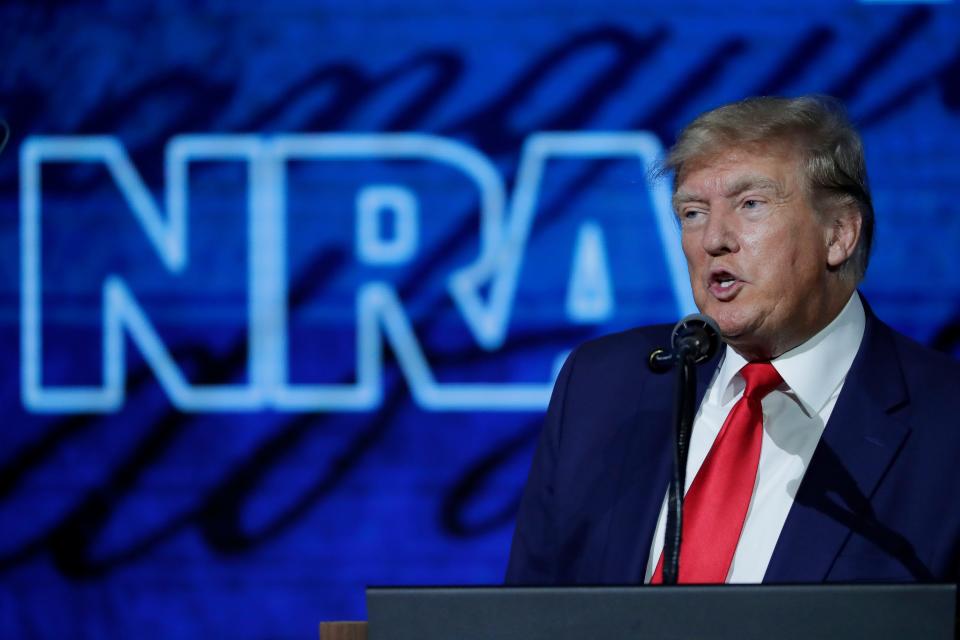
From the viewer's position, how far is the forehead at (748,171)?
179 cm

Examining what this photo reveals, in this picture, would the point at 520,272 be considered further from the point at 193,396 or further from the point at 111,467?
the point at 111,467

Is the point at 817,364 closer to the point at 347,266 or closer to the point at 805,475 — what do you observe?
the point at 805,475

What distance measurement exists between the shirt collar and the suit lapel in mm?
31

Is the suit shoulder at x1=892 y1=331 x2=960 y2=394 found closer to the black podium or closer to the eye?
the eye

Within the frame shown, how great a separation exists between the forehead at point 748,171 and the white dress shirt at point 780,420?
0.24 metres

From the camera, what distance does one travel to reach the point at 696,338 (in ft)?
4.51

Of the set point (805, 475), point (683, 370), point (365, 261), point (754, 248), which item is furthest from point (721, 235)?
point (365, 261)

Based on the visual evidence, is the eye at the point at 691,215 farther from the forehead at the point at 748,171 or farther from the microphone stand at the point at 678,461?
the microphone stand at the point at 678,461

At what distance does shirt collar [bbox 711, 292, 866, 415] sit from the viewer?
70.1 inches

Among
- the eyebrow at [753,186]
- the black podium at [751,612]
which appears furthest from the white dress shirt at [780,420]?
the black podium at [751,612]

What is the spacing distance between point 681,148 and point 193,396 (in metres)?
1.64

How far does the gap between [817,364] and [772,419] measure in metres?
0.11

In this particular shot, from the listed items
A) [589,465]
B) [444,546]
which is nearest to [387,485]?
[444,546]

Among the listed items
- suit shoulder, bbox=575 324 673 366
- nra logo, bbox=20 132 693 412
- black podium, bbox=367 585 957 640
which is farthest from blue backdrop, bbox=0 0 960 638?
black podium, bbox=367 585 957 640
